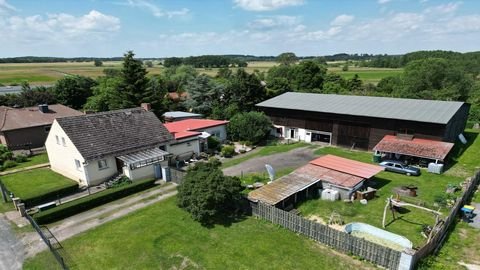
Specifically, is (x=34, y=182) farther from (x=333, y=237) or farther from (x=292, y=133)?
(x=292, y=133)

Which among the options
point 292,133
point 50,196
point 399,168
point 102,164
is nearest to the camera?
point 50,196

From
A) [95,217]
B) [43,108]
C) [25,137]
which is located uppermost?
[43,108]

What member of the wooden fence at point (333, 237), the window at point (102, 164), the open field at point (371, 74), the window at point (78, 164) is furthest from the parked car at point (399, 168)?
the open field at point (371, 74)

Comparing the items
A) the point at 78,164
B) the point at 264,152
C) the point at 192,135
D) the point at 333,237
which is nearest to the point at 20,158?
the point at 78,164

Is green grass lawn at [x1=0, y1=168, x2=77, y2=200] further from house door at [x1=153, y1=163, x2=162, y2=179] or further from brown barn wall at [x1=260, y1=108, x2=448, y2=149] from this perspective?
brown barn wall at [x1=260, y1=108, x2=448, y2=149]

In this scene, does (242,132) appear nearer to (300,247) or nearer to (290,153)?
(290,153)

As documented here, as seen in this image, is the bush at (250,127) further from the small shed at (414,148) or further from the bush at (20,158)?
the bush at (20,158)

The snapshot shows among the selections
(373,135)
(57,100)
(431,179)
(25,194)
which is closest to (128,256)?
(25,194)

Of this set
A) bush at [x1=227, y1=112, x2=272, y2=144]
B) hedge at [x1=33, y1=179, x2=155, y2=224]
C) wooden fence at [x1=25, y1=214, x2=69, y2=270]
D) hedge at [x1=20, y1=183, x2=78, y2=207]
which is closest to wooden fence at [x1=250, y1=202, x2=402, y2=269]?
hedge at [x1=33, y1=179, x2=155, y2=224]
